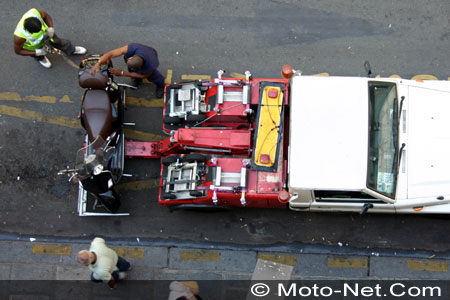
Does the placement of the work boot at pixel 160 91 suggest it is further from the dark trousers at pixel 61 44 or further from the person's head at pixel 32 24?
the person's head at pixel 32 24

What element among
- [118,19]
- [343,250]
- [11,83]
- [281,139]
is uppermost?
[118,19]

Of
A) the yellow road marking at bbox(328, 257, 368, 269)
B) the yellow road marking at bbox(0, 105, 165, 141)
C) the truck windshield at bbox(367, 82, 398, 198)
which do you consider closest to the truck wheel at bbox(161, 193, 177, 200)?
the yellow road marking at bbox(0, 105, 165, 141)

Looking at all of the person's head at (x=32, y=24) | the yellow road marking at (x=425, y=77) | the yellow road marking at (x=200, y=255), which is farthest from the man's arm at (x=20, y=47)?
the yellow road marking at (x=425, y=77)

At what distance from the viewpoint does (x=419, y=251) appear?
25.1 ft

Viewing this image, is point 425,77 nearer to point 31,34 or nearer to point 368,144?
point 368,144

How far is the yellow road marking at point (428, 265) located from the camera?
7.57 metres

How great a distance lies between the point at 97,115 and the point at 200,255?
10.5 ft

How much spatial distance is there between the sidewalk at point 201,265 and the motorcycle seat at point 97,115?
2154 millimetres

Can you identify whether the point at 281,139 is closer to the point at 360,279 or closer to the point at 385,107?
the point at 385,107

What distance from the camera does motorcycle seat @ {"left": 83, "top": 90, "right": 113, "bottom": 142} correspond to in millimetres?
7457

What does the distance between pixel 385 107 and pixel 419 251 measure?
9.52 feet

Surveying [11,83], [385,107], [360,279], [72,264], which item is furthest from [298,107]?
[11,83]

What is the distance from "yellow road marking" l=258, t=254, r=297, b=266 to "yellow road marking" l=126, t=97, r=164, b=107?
3.65m

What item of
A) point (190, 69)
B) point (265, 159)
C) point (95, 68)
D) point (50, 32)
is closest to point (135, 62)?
point (95, 68)
